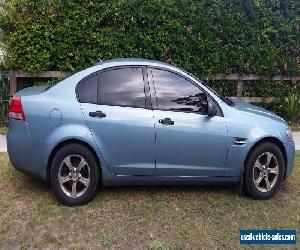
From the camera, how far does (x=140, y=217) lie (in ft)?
15.2

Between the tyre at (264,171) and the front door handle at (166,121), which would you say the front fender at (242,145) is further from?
the front door handle at (166,121)

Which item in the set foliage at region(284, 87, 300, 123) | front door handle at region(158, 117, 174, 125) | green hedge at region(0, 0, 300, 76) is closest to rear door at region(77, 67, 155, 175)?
front door handle at region(158, 117, 174, 125)

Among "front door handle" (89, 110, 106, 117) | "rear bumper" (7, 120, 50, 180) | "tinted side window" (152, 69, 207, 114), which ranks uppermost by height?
"tinted side window" (152, 69, 207, 114)

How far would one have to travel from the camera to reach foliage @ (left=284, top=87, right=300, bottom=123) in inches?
358

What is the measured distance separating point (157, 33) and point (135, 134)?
157 inches

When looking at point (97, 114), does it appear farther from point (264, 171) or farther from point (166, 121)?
point (264, 171)

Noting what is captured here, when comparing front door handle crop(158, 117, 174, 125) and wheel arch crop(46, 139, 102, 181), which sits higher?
front door handle crop(158, 117, 174, 125)

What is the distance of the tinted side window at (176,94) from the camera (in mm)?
4938

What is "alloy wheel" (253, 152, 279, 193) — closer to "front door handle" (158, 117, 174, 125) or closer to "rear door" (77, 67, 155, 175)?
"front door handle" (158, 117, 174, 125)

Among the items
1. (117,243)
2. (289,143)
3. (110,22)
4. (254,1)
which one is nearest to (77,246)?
(117,243)

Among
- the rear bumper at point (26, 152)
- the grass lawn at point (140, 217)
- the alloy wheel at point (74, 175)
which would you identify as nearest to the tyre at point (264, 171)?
the grass lawn at point (140, 217)

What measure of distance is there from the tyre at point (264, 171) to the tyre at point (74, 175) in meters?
1.85

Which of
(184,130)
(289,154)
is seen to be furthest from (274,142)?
(184,130)

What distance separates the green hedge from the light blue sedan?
313 centimetres
